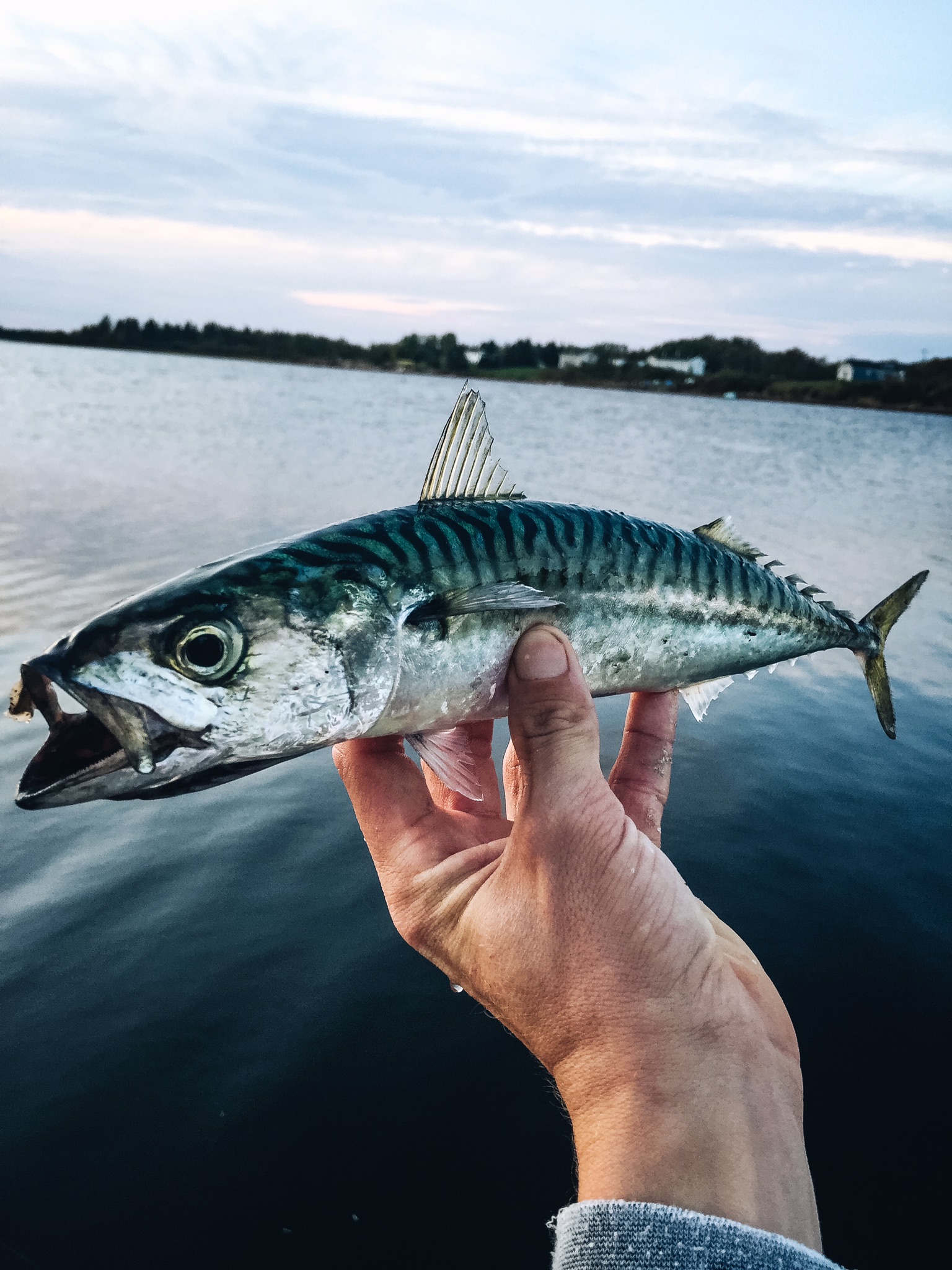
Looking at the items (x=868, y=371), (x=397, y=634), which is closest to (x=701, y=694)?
(x=397, y=634)

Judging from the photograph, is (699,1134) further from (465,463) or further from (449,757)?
(465,463)

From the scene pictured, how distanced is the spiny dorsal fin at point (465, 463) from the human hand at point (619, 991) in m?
0.67

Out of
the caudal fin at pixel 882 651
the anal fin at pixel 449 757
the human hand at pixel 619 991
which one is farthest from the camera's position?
the caudal fin at pixel 882 651

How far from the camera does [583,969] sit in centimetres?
254

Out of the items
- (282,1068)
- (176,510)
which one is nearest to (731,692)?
(282,1068)

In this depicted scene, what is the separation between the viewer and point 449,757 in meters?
2.93

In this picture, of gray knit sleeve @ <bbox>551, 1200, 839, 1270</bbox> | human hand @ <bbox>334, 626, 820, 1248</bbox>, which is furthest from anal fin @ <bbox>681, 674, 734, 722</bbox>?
gray knit sleeve @ <bbox>551, 1200, 839, 1270</bbox>

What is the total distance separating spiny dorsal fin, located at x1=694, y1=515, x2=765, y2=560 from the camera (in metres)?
3.84

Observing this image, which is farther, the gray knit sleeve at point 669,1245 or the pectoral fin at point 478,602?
the pectoral fin at point 478,602

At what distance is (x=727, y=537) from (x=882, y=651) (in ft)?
3.87

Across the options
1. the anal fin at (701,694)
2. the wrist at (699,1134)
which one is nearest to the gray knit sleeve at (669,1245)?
the wrist at (699,1134)

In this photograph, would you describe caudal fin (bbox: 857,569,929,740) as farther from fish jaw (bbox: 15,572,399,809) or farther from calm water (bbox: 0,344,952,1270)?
fish jaw (bbox: 15,572,399,809)

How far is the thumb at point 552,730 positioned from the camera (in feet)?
8.61

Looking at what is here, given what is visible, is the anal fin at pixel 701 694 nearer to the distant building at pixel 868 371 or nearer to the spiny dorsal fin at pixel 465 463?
the spiny dorsal fin at pixel 465 463
